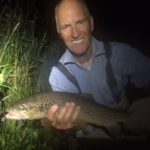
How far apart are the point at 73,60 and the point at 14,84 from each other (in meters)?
0.58

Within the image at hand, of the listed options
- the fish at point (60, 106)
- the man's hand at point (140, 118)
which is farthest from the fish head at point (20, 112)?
the man's hand at point (140, 118)

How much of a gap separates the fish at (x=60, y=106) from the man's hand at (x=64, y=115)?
0.02 meters

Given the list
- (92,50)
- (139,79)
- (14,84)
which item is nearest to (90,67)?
(92,50)

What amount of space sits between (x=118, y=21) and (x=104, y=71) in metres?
0.37

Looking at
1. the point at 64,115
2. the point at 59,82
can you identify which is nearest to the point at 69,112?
the point at 64,115

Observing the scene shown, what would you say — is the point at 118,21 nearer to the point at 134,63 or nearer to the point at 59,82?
the point at 134,63

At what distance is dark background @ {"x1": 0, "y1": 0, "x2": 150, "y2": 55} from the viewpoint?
3.40 meters

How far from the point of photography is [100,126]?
336cm

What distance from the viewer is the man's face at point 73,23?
10.6 ft

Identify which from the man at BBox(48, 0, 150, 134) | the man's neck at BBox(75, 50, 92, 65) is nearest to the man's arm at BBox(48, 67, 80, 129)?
the man at BBox(48, 0, 150, 134)

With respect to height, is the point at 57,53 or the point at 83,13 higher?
the point at 83,13

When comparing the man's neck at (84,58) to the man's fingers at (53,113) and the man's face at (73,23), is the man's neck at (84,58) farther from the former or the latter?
the man's fingers at (53,113)

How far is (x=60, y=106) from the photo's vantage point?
127 inches

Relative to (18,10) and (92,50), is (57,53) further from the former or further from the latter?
(18,10)
